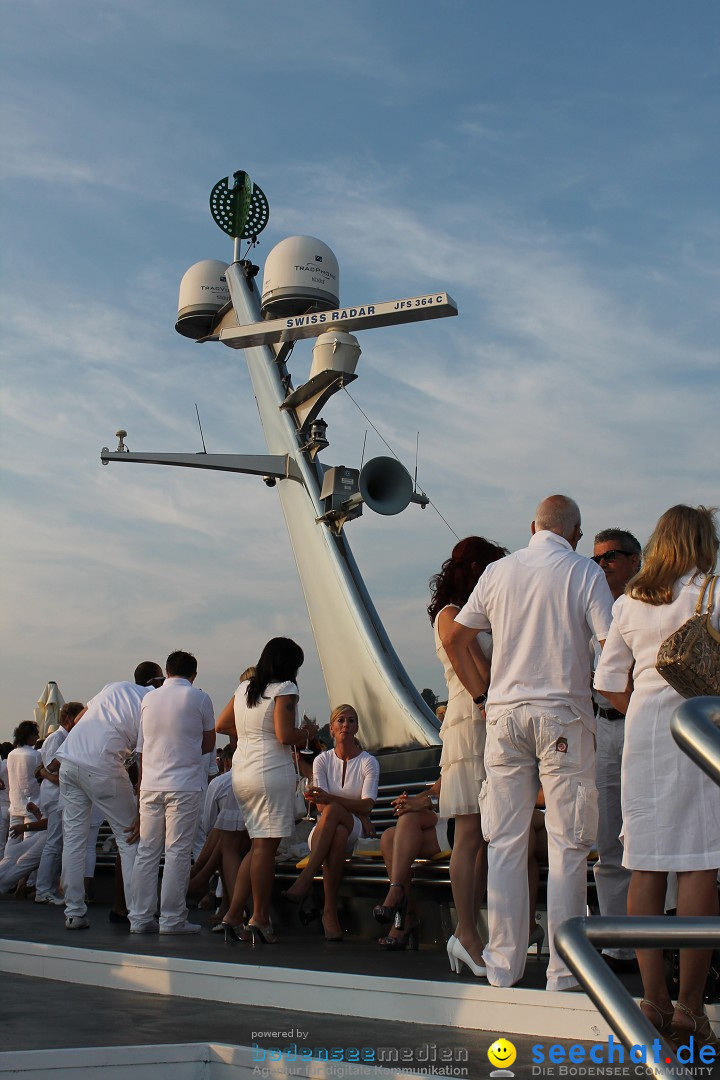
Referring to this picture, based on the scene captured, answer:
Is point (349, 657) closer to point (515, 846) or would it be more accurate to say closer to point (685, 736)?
point (515, 846)

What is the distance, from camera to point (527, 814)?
13.6ft

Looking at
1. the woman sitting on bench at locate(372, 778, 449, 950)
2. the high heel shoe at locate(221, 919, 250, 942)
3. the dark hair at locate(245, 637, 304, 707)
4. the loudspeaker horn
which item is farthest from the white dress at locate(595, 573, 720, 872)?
the loudspeaker horn

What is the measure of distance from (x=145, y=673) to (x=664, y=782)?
15.7 feet

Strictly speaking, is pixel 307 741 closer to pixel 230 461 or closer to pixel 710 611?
pixel 710 611

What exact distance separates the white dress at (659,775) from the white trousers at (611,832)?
38.1 inches

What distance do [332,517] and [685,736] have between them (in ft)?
41.3

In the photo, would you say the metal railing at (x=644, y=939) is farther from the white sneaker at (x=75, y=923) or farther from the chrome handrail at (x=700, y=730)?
the white sneaker at (x=75, y=923)

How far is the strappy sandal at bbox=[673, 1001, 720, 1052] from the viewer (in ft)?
10.7

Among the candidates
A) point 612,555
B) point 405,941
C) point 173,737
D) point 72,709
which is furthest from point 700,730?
point 72,709

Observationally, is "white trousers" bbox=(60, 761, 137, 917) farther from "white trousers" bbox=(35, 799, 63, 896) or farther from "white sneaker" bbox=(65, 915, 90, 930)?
"white trousers" bbox=(35, 799, 63, 896)

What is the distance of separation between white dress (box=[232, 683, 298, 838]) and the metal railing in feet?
14.9

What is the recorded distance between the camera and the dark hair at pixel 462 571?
15.8ft

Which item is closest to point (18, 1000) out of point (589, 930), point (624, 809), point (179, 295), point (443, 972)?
point (443, 972)

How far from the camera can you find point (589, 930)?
1.49 meters
